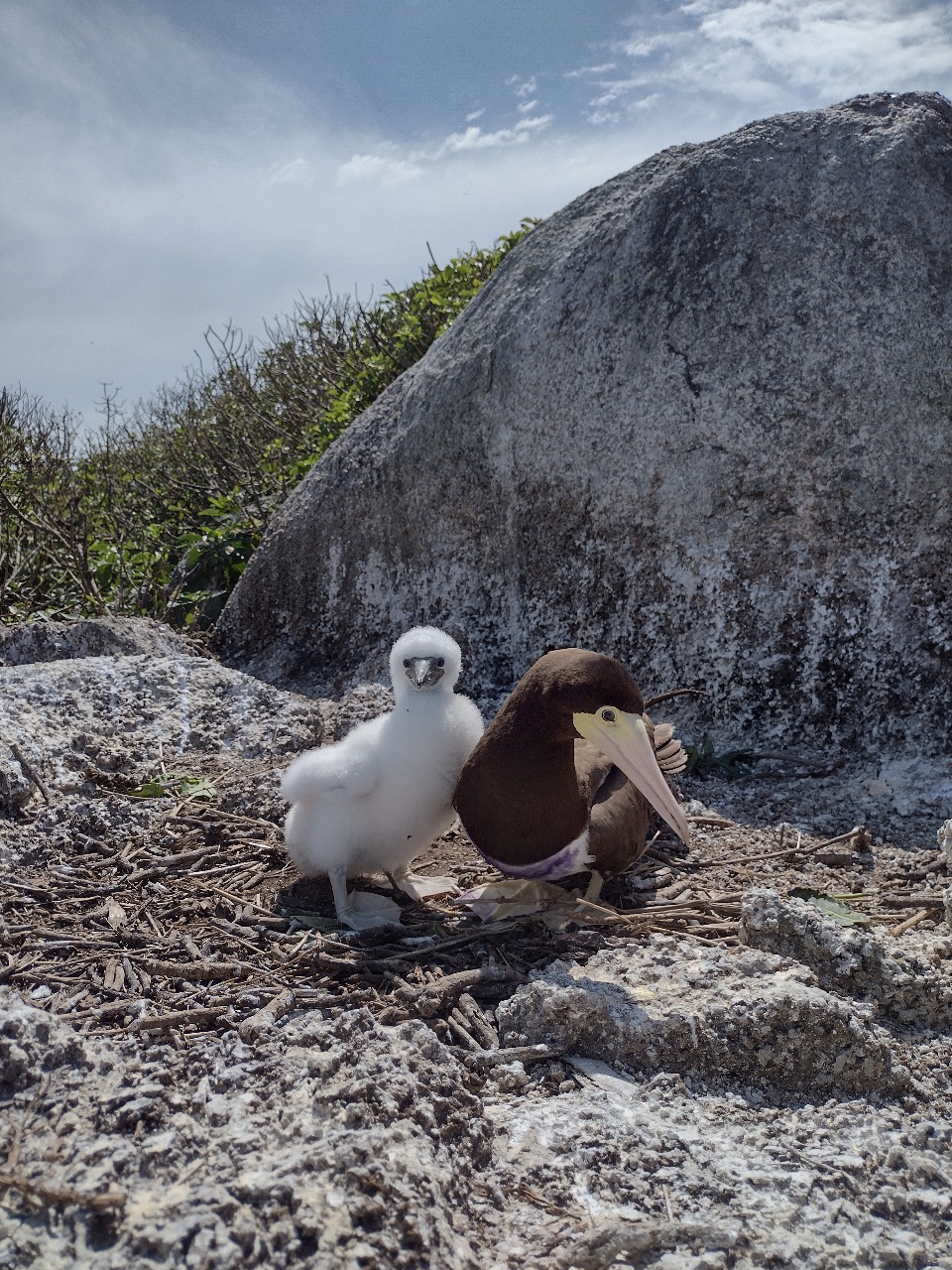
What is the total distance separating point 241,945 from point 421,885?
82 centimetres

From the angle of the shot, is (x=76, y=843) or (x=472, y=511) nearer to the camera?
(x=76, y=843)

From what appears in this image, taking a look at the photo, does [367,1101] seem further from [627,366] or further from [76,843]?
[627,366]

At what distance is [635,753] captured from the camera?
3461 mm

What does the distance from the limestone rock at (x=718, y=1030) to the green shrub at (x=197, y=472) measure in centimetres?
569

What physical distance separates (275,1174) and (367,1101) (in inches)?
12.3

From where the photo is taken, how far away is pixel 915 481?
4.90 m

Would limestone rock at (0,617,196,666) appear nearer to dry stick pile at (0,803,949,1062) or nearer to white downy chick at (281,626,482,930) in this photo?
dry stick pile at (0,803,949,1062)

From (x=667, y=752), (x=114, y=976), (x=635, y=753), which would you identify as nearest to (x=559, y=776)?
(x=635, y=753)

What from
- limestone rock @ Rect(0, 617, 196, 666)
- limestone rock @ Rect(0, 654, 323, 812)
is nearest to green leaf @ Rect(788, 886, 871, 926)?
limestone rock @ Rect(0, 654, 323, 812)

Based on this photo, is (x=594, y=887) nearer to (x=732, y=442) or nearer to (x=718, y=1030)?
(x=718, y=1030)

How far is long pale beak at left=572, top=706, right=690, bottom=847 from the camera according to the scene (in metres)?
3.45

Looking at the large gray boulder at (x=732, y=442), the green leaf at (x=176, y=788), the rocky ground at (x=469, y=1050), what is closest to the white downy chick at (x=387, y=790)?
the rocky ground at (x=469, y=1050)

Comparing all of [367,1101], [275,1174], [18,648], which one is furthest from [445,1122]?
[18,648]

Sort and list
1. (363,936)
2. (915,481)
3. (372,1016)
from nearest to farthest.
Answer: (372,1016), (363,936), (915,481)
